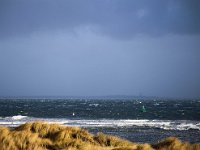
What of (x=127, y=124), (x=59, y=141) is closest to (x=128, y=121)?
(x=127, y=124)

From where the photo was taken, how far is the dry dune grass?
12672 millimetres

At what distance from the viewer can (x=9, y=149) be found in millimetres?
11992

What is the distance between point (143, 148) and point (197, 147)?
1.98m

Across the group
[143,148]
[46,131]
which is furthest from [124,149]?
[46,131]

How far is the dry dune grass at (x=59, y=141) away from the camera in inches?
499

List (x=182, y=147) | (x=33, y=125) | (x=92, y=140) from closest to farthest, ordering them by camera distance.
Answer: (x=182, y=147), (x=92, y=140), (x=33, y=125)

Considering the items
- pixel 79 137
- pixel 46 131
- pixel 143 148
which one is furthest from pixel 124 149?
pixel 46 131

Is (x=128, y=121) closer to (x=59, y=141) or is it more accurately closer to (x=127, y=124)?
(x=127, y=124)

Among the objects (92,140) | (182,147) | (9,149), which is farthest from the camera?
(92,140)

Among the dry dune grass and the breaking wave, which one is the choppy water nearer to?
the breaking wave

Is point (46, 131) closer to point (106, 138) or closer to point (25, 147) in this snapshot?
point (106, 138)

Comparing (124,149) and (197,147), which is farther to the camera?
(197,147)

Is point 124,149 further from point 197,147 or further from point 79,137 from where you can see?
point 79,137

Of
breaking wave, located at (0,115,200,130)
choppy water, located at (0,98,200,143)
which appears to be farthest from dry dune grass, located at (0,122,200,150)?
breaking wave, located at (0,115,200,130)
